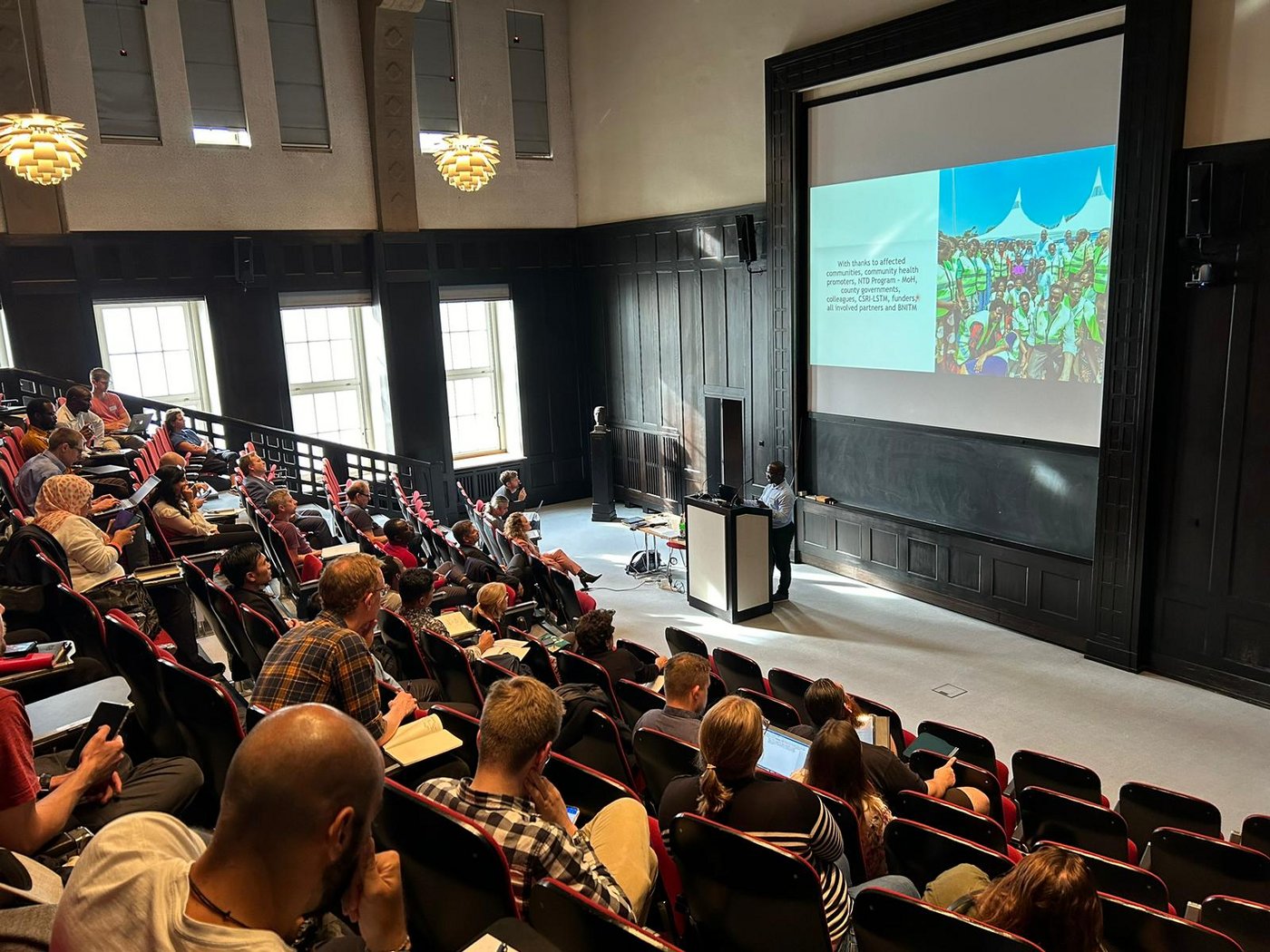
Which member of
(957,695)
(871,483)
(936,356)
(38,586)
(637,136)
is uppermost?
(637,136)

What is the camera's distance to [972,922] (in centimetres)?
212

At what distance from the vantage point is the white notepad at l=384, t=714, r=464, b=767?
9.67 ft

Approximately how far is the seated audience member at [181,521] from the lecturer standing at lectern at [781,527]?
16.0 feet

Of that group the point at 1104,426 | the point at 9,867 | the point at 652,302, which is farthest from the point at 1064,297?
the point at 9,867

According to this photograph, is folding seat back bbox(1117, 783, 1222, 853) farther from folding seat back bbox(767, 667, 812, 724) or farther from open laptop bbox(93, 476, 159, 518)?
open laptop bbox(93, 476, 159, 518)

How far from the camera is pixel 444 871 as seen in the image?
213cm

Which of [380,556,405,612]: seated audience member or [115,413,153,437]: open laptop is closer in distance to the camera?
[380,556,405,612]: seated audience member

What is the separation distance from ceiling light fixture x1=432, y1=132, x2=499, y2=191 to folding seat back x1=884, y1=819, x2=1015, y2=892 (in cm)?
812

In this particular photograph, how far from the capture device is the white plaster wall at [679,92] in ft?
31.2

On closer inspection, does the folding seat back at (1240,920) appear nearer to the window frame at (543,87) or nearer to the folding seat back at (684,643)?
the folding seat back at (684,643)

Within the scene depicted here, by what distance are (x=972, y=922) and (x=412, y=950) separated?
1.36 metres

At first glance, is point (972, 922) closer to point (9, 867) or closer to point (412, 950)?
point (412, 950)

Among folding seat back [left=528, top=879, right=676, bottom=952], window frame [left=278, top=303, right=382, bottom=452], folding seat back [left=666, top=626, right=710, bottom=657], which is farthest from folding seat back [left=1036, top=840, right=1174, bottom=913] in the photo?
window frame [left=278, top=303, right=382, bottom=452]

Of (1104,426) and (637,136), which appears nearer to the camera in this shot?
(1104,426)
